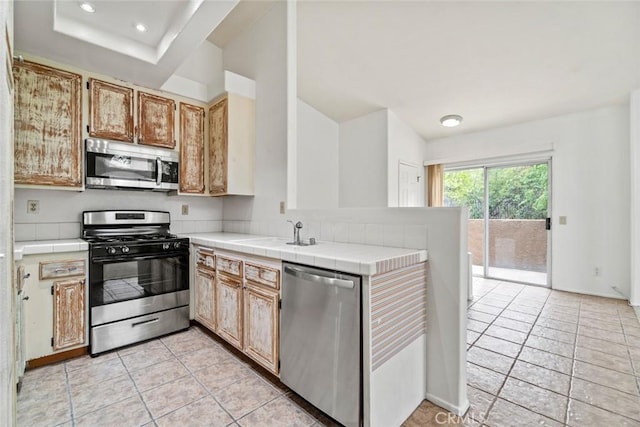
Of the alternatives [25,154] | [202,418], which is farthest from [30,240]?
[202,418]

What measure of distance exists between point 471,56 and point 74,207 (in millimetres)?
4528

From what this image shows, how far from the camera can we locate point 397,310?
158cm

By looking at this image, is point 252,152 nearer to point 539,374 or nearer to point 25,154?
point 25,154

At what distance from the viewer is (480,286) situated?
14.8ft

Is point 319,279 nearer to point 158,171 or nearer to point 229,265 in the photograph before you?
point 229,265

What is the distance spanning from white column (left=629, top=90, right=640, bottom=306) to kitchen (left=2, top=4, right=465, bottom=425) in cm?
355

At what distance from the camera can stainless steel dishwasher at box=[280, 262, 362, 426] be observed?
1.45m

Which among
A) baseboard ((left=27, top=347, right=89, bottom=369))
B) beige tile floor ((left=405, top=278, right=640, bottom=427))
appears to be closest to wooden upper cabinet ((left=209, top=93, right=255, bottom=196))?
baseboard ((left=27, top=347, right=89, bottom=369))

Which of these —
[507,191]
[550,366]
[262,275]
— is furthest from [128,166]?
[507,191]

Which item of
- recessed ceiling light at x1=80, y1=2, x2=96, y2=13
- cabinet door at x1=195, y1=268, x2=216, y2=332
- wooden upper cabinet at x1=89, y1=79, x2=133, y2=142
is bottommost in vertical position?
cabinet door at x1=195, y1=268, x2=216, y2=332

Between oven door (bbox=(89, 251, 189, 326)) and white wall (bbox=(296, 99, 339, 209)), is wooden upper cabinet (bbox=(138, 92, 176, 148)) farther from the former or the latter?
white wall (bbox=(296, 99, 339, 209))

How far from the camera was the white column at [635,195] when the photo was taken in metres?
3.49

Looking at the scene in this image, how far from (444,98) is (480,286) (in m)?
2.95

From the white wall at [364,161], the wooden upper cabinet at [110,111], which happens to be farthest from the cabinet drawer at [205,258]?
the white wall at [364,161]
